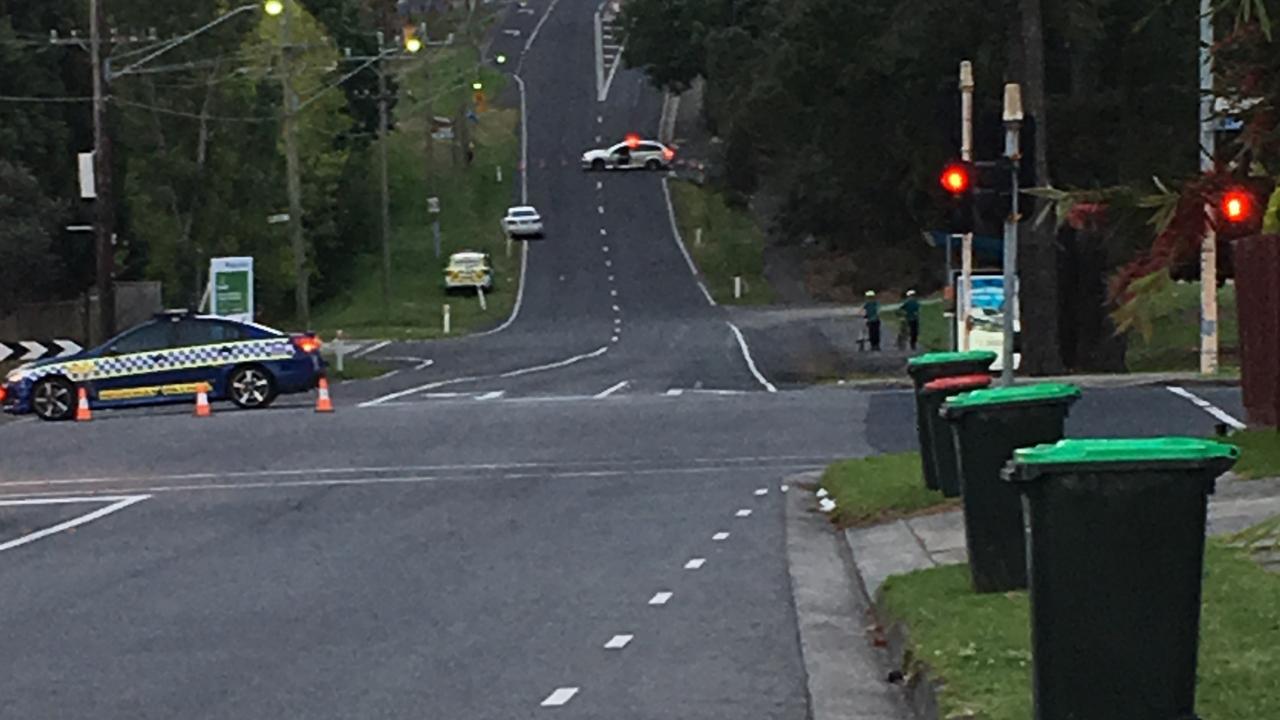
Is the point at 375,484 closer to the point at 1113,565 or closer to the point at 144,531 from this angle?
the point at 144,531

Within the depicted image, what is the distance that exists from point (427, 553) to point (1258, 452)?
6.70 meters

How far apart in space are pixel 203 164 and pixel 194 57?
3.69m

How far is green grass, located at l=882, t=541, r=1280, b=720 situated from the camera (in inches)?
369

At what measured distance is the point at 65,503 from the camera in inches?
876

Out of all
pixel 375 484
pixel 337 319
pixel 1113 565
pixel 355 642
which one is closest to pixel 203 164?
pixel 337 319

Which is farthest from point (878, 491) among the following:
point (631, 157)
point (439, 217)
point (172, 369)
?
point (631, 157)

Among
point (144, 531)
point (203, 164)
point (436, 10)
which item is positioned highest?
point (436, 10)

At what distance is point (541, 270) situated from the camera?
289 feet

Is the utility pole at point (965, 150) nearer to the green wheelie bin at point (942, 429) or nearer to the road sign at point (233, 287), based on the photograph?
the green wheelie bin at point (942, 429)

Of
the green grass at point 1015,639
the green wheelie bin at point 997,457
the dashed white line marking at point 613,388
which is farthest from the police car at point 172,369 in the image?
the green wheelie bin at point 997,457

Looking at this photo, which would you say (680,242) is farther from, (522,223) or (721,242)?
(522,223)

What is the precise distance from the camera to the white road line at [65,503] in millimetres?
19141

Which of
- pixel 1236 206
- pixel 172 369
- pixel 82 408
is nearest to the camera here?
pixel 1236 206

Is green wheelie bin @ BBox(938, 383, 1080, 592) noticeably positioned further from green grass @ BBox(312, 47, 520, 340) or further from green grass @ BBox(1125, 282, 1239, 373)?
green grass @ BBox(312, 47, 520, 340)
